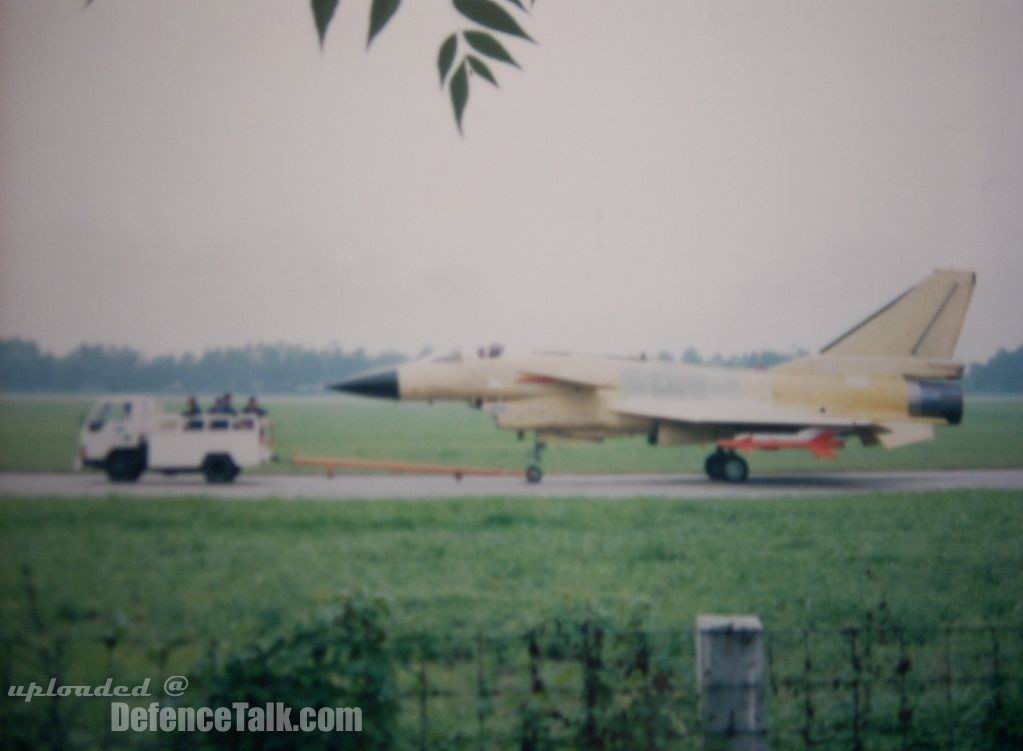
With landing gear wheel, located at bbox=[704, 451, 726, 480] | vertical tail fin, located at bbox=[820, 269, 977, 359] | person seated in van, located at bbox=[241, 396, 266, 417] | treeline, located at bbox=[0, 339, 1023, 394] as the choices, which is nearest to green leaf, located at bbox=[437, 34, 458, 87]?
treeline, located at bbox=[0, 339, 1023, 394]

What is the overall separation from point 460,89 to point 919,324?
14.6ft

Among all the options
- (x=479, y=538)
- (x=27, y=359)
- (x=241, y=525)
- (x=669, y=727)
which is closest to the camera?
(x=669, y=727)

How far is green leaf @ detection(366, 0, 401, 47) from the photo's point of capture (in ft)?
7.03

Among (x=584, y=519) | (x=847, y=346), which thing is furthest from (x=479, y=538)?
(x=847, y=346)

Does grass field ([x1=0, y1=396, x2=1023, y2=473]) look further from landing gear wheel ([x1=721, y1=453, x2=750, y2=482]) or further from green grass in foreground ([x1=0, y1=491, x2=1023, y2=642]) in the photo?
green grass in foreground ([x1=0, y1=491, x2=1023, y2=642])

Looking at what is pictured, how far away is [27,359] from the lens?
3.83 m

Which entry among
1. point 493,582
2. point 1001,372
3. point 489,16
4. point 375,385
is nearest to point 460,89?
Answer: point 489,16

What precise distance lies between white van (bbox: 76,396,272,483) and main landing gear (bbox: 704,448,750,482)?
15.3 feet

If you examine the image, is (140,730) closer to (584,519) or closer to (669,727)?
(669,727)

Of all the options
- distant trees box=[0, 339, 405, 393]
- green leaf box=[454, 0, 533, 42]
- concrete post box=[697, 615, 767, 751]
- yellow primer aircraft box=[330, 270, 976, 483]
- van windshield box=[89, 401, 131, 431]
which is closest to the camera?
green leaf box=[454, 0, 533, 42]

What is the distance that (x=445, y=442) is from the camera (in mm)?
8141

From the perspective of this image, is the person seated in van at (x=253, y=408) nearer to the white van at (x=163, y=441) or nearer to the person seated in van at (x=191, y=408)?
the white van at (x=163, y=441)

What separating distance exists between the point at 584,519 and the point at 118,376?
115 inches

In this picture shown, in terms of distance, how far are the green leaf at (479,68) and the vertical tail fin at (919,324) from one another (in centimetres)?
404
